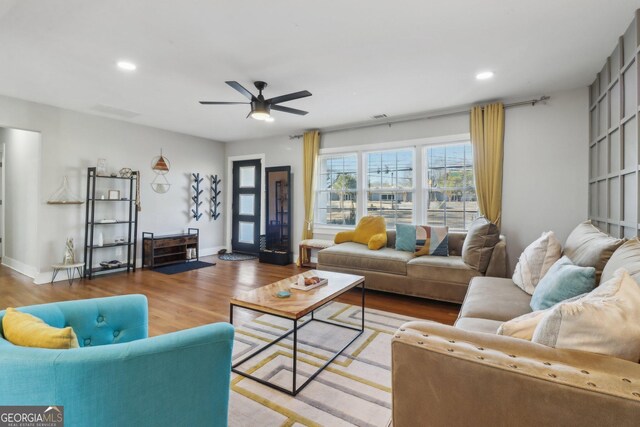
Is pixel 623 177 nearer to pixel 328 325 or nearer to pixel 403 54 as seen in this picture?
pixel 403 54

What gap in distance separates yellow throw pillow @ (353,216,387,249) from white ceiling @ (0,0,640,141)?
1.77 m

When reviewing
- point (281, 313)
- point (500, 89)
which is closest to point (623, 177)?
point (500, 89)

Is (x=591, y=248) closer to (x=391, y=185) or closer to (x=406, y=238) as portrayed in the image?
(x=406, y=238)

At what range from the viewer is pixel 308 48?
2693 mm

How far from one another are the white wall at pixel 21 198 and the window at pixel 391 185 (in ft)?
16.9

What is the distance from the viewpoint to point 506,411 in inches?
35.5

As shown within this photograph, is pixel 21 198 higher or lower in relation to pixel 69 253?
higher

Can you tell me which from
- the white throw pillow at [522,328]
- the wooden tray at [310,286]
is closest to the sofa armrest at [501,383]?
the white throw pillow at [522,328]

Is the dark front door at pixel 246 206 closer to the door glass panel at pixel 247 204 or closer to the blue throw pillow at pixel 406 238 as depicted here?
the door glass panel at pixel 247 204

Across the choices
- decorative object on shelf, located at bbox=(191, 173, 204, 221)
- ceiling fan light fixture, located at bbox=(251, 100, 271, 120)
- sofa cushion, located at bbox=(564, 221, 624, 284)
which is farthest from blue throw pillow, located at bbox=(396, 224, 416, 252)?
decorative object on shelf, located at bbox=(191, 173, 204, 221)

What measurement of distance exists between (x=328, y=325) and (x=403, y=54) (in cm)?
269

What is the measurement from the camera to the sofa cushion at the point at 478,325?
1674 millimetres

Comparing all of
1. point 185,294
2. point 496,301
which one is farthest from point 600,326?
point 185,294

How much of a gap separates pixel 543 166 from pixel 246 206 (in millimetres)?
5553
